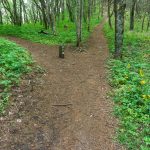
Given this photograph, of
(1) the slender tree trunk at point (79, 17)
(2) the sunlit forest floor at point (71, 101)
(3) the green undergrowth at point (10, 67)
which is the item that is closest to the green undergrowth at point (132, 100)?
(2) the sunlit forest floor at point (71, 101)

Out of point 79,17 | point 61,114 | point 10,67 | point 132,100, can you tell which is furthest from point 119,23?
point 61,114

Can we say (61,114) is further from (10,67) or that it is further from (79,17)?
(79,17)

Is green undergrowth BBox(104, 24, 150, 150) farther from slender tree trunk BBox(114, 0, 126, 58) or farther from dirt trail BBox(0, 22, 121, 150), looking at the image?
slender tree trunk BBox(114, 0, 126, 58)

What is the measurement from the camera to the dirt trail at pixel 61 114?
673 cm

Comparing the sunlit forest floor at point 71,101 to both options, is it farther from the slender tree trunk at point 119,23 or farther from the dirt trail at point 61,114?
the slender tree trunk at point 119,23

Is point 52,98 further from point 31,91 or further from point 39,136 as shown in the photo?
point 39,136

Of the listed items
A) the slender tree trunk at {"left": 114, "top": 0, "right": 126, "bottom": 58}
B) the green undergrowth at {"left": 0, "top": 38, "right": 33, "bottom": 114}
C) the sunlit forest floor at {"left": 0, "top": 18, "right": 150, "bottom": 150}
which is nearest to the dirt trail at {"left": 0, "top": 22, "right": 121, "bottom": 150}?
the sunlit forest floor at {"left": 0, "top": 18, "right": 150, "bottom": 150}

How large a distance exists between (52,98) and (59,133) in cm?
230

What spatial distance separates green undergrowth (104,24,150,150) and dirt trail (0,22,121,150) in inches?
13.8

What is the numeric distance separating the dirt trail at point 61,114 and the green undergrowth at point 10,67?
33 cm

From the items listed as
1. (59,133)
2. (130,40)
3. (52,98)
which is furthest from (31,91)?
(130,40)

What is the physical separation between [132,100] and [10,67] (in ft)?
16.9

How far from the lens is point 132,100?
9.05 metres

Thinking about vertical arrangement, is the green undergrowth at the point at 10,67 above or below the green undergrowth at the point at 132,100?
above
